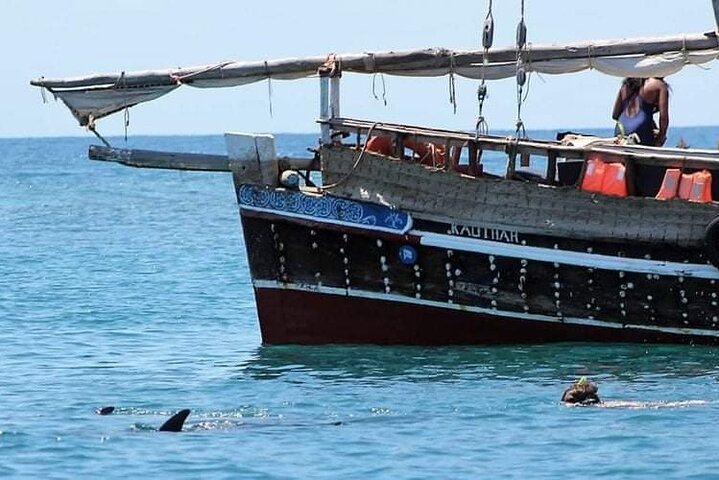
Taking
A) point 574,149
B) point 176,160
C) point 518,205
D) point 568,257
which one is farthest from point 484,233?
point 176,160

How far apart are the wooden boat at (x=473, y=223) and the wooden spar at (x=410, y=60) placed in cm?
2

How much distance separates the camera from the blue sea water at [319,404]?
1255 cm

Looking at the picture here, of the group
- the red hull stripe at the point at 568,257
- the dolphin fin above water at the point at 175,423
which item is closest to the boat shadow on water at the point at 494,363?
the red hull stripe at the point at 568,257

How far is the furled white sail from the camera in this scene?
16.4 meters

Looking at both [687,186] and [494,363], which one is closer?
[687,186]

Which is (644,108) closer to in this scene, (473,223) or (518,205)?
(518,205)

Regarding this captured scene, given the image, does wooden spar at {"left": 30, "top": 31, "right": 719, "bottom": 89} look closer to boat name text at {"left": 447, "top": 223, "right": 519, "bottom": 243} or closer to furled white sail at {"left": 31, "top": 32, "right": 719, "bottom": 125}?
furled white sail at {"left": 31, "top": 32, "right": 719, "bottom": 125}

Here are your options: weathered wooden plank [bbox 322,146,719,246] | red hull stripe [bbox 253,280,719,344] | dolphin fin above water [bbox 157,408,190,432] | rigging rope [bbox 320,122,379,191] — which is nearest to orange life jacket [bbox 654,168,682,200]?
weathered wooden plank [bbox 322,146,719,246]

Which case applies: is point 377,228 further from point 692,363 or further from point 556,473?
point 556,473

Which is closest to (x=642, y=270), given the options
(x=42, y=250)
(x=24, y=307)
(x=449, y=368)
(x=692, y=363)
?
(x=692, y=363)

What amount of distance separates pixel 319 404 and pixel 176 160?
3328 mm

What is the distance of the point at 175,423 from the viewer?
13.4 m

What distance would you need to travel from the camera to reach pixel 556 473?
480 inches

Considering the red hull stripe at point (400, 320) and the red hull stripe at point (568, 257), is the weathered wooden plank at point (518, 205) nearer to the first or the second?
the red hull stripe at point (568, 257)
